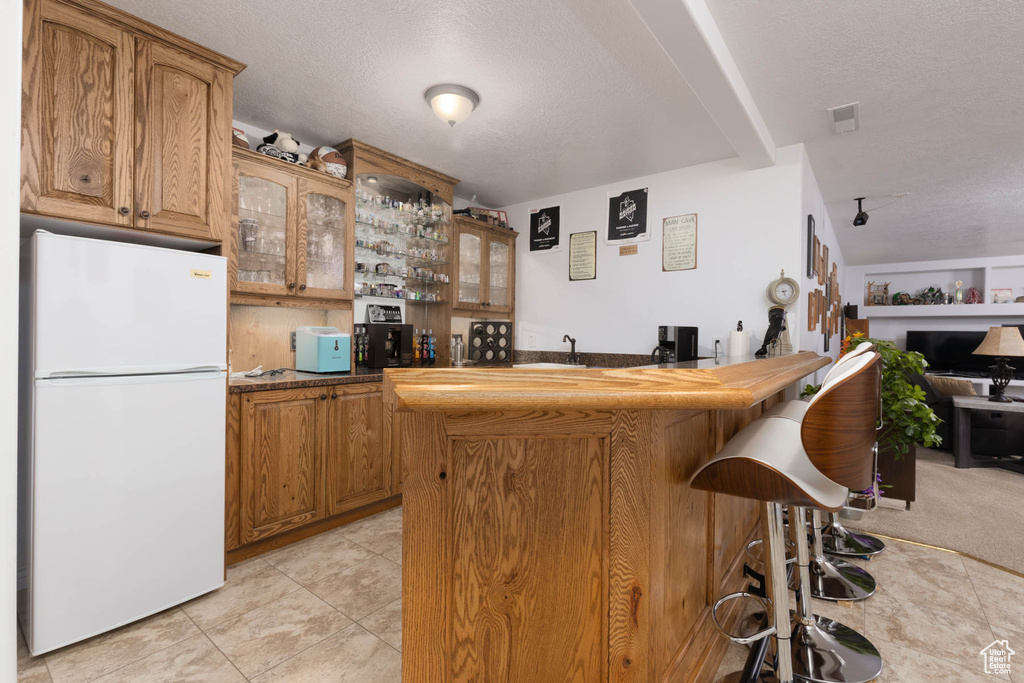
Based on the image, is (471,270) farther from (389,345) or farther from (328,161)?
(328,161)

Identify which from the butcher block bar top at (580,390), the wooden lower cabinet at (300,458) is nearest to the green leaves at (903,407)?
the butcher block bar top at (580,390)

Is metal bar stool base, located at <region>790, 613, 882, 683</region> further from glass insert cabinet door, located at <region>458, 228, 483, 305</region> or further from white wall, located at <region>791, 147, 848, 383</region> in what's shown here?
glass insert cabinet door, located at <region>458, 228, 483, 305</region>

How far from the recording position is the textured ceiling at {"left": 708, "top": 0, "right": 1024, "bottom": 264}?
1928 mm

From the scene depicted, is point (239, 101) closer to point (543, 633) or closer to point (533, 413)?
point (533, 413)

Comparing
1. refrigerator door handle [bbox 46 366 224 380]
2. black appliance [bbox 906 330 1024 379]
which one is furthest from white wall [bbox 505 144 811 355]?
black appliance [bbox 906 330 1024 379]

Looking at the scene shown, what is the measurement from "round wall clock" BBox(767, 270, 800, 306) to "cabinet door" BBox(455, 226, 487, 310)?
7.53 feet

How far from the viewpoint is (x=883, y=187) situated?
389 centimetres

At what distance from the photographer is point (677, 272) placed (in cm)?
370

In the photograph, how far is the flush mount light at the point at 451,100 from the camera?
97.9 inches

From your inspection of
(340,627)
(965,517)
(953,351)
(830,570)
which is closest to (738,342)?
(830,570)

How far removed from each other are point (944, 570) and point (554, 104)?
10.5 ft

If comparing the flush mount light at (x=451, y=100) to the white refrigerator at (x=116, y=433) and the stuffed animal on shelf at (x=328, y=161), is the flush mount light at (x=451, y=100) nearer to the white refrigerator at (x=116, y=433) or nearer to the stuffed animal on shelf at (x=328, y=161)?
the stuffed animal on shelf at (x=328, y=161)

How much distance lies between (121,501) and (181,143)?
1574 mm

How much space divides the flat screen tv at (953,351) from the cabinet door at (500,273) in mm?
6869
